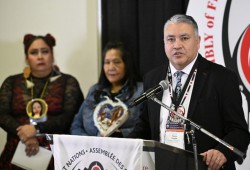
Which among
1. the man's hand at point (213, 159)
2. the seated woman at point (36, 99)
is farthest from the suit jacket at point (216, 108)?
the seated woman at point (36, 99)

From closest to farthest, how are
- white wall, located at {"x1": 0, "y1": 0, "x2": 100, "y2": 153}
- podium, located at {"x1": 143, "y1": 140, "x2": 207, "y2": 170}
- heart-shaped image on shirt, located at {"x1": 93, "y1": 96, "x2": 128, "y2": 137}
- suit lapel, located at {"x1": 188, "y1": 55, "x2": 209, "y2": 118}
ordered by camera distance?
podium, located at {"x1": 143, "y1": 140, "x2": 207, "y2": 170} → suit lapel, located at {"x1": 188, "y1": 55, "x2": 209, "y2": 118} → heart-shaped image on shirt, located at {"x1": 93, "y1": 96, "x2": 128, "y2": 137} → white wall, located at {"x1": 0, "y1": 0, "x2": 100, "y2": 153}

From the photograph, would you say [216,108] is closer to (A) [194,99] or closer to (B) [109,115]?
(A) [194,99]

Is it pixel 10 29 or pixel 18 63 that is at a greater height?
pixel 10 29

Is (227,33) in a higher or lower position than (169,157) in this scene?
higher

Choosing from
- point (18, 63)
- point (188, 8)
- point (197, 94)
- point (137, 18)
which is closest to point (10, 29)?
point (18, 63)

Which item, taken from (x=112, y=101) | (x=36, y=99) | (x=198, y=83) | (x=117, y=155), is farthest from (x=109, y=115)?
(x=117, y=155)

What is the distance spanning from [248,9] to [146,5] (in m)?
0.88

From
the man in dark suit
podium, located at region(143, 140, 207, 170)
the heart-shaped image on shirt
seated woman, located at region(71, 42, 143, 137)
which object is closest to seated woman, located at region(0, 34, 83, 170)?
seated woman, located at region(71, 42, 143, 137)

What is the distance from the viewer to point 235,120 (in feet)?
7.63

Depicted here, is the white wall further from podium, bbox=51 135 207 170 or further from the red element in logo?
podium, bbox=51 135 207 170

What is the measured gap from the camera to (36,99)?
142 inches

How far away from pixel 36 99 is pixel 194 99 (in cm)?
161

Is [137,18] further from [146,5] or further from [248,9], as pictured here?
[248,9]

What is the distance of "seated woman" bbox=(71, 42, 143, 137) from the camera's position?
10.9ft
